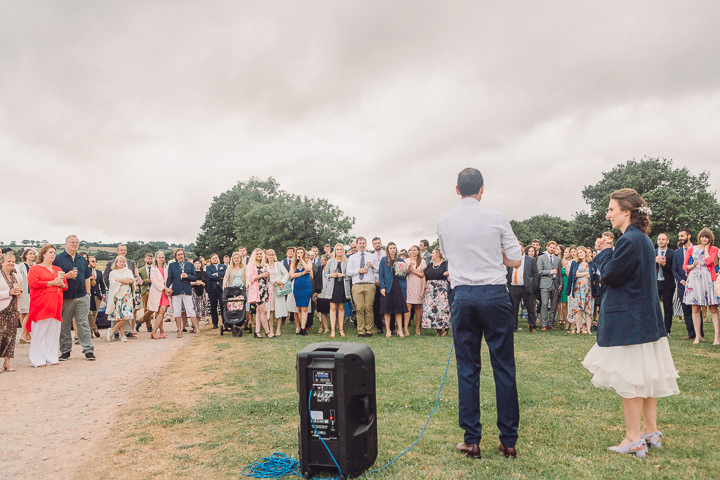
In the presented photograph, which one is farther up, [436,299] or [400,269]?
[400,269]

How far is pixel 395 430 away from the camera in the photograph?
4.71 m

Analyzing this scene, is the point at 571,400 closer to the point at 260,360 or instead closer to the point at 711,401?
the point at 711,401

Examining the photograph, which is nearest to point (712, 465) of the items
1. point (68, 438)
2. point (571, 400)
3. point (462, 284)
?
point (571, 400)

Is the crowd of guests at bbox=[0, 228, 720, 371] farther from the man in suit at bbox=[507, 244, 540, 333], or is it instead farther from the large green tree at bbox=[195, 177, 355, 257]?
the large green tree at bbox=[195, 177, 355, 257]

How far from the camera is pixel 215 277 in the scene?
15156mm

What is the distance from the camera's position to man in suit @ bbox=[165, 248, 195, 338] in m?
13.5

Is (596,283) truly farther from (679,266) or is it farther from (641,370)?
(641,370)

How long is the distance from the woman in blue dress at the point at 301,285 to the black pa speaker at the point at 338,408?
8.80m

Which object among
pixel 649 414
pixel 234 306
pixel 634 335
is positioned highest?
pixel 634 335

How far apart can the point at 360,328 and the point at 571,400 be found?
22.3ft

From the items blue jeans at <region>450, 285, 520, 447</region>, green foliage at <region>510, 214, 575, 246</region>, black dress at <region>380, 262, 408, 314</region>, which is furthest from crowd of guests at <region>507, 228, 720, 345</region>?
green foliage at <region>510, 214, 575, 246</region>

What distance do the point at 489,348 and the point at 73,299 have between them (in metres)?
9.03

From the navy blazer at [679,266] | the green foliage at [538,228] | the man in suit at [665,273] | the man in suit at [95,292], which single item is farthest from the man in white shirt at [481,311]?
the green foliage at [538,228]

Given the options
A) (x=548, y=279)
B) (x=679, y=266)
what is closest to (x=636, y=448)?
(x=679, y=266)
